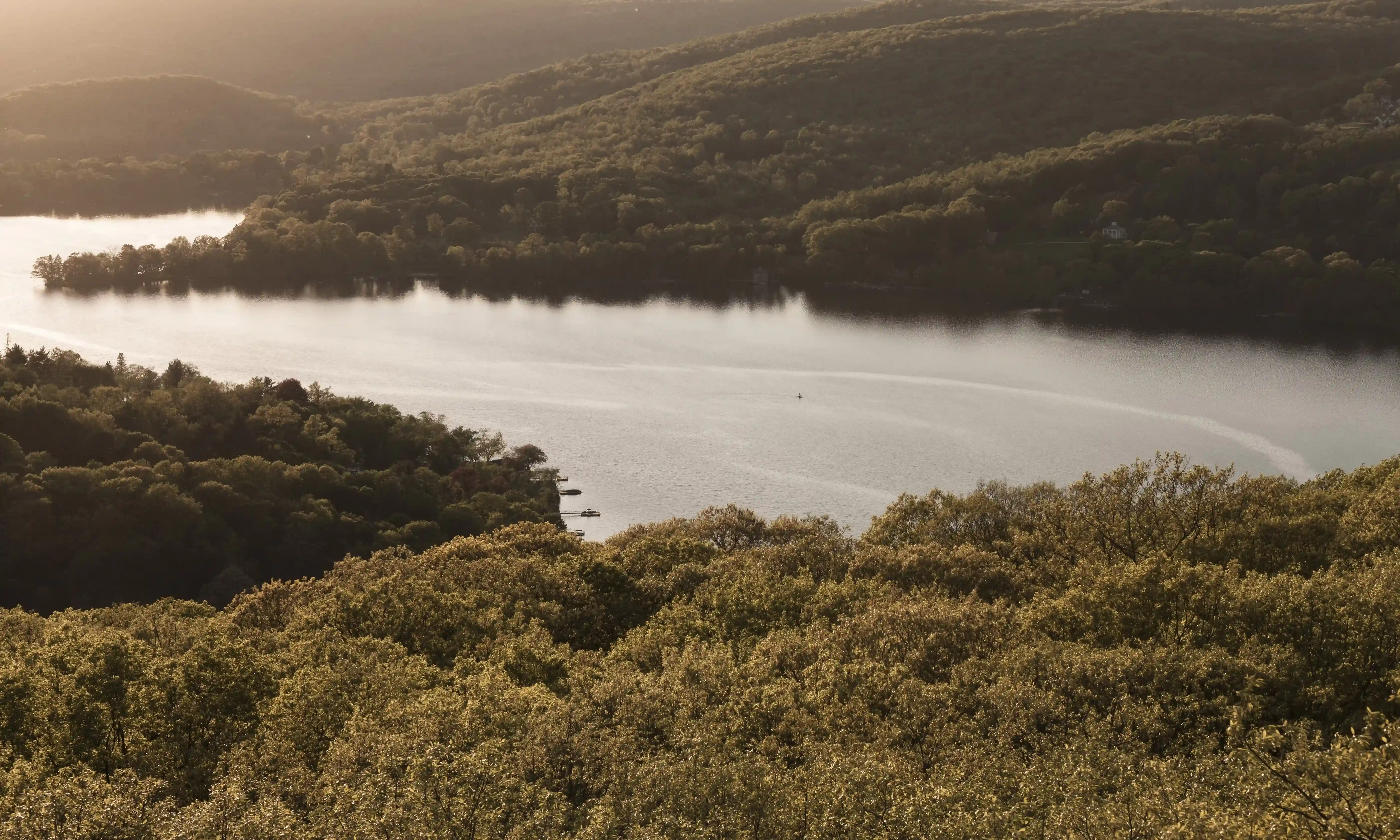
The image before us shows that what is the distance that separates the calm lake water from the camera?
235 feet

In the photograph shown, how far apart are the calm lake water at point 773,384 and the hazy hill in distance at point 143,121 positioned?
2603 inches

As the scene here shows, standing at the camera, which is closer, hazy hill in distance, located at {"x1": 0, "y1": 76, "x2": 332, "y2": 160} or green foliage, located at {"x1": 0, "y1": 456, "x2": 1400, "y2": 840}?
green foliage, located at {"x1": 0, "y1": 456, "x2": 1400, "y2": 840}

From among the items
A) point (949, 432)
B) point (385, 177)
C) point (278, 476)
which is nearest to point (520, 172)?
point (385, 177)

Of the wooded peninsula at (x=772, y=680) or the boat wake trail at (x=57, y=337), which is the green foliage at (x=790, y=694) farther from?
the boat wake trail at (x=57, y=337)

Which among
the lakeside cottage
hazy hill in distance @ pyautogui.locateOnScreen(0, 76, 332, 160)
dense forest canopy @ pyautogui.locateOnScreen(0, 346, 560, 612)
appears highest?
hazy hill in distance @ pyautogui.locateOnScreen(0, 76, 332, 160)

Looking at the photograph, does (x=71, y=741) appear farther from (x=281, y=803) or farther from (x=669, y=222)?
(x=669, y=222)

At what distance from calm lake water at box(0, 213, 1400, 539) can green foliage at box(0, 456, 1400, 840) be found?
26.7 meters

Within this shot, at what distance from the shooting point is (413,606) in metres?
34.9

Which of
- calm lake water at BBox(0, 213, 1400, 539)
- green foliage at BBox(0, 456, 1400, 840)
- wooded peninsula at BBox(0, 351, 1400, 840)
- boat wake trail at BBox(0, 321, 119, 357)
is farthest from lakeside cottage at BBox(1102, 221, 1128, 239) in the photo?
boat wake trail at BBox(0, 321, 119, 357)

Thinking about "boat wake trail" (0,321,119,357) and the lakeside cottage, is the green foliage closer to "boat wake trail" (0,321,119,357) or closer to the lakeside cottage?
"boat wake trail" (0,321,119,357)

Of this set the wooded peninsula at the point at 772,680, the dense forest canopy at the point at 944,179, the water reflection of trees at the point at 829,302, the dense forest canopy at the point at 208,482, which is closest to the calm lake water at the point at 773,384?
the water reflection of trees at the point at 829,302

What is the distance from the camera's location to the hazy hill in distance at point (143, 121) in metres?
174

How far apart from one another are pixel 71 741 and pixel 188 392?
147 feet

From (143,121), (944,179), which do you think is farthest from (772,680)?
(143,121)
